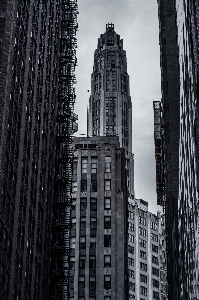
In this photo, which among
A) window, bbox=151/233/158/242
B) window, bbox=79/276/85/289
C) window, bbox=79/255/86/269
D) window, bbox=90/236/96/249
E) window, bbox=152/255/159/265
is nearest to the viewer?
window, bbox=79/276/85/289

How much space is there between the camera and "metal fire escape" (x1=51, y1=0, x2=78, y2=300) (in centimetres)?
7075

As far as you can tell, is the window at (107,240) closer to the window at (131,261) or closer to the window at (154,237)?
the window at (131,261)

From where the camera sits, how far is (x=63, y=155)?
76.7 meters

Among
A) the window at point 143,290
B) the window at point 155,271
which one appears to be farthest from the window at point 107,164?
the window at point 155,271

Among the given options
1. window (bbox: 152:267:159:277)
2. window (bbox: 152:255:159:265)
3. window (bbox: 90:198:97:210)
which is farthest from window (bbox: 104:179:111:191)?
window (bbox: 152:255:159:265)

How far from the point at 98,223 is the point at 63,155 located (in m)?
26.9

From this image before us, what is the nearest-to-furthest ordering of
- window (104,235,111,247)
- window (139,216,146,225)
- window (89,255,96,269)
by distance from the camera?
window (89,255,96,269) < window (104,235,111,247) < window (139,216,146,225)

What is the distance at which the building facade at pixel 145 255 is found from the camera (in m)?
152

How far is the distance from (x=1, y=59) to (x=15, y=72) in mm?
4762

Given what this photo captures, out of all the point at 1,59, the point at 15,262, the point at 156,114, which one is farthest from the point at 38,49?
the point at 156,114

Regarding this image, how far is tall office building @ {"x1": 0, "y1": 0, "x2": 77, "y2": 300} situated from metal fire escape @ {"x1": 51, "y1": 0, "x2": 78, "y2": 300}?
197 millimetres

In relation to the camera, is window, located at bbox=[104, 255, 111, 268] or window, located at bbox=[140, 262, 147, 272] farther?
window, located at bbox=[140, 262, 147, 272]

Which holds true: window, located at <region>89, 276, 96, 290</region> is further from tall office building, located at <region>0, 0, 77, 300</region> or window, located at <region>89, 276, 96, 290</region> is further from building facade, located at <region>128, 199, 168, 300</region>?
building facade, located at <region>128, 199, 168, 300</region>

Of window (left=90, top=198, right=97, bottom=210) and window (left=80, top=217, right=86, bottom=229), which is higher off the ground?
window (left=90, top=198, right=97, bottom=210)
